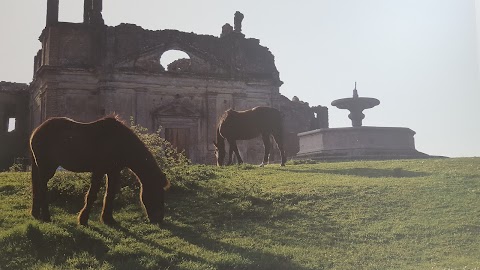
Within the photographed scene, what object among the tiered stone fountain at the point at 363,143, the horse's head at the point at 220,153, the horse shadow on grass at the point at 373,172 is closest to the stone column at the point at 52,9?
the tiered stone fountain at the point at 363,143

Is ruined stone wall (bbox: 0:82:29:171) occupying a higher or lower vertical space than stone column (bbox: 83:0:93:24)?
lower

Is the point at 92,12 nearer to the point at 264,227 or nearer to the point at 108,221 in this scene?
the point at 108,221

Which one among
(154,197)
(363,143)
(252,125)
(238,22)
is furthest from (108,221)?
(238,22)

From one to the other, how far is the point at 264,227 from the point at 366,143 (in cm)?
1278

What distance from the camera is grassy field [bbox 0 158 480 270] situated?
632 cm

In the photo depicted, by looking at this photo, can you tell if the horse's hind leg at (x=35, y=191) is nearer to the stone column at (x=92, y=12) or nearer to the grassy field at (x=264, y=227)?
the grassy field at (x=264, y=227)

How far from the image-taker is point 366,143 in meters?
19.8

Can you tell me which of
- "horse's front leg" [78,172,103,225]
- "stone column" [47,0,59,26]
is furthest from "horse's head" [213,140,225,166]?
"stone column" [47,0,59,26]

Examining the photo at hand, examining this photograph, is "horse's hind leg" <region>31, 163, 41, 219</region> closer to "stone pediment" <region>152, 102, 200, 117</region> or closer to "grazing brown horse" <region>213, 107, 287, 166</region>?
"grazing brown horse" <region>213, 107, 287, 166</region>

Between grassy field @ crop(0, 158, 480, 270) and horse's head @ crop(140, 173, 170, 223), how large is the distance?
233 mm

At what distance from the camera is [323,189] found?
10453 mm

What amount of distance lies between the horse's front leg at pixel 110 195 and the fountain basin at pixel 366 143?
1348 cm

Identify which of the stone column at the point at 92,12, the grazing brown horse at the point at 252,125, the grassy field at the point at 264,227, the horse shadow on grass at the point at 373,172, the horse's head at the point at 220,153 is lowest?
the grassy field at the point at 264,227

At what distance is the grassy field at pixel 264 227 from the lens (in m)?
6.32
